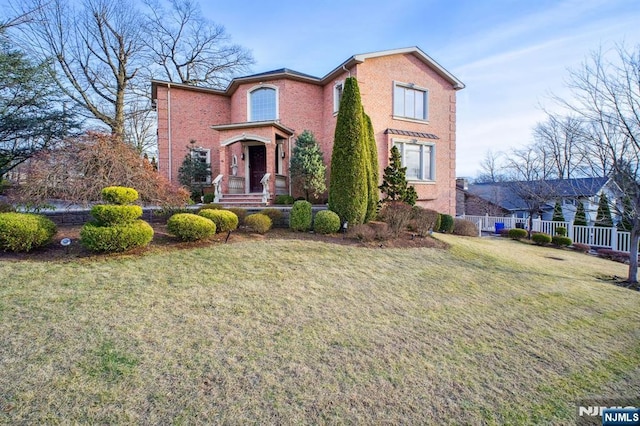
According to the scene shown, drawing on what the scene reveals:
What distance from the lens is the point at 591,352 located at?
3.92 meters

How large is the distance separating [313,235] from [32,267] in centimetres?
601

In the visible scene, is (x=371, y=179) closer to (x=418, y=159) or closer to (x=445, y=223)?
(x=445, y=223)

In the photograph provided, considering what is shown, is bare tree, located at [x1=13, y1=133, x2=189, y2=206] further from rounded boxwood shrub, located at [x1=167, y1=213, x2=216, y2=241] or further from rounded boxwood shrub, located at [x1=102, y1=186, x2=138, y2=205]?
rounded boxwood shrub, located at [x1=167, y1=213, x2=216, y2=241]

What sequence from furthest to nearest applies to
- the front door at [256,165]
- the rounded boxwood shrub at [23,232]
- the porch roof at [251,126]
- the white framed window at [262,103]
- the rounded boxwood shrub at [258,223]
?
the front door at [256,165]
the white framed window at [262,103]
the porch roof at [251,126]
the rounded boxwood shrub at [258,223]
the rounded boxwood shrub at [23,232]

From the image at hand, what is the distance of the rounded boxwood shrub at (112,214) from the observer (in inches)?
223

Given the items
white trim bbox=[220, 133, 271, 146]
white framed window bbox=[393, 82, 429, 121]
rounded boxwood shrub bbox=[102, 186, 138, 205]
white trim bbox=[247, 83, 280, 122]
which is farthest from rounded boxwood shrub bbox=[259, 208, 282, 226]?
white framed window bbox=[393, 82, 429, 121]

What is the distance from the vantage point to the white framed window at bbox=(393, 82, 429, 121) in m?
14.1

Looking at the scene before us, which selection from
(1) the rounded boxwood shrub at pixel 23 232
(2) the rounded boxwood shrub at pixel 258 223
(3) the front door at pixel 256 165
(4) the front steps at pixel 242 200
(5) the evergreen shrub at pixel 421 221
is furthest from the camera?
(3) the front door at pixel 256 165

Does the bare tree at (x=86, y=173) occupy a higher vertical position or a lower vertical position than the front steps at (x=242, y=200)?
higher

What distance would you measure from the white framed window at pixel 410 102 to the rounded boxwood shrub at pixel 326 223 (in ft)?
25.0

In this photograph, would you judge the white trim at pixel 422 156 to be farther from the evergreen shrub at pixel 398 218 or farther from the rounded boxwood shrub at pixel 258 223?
the rounded boxwood shrub at pixel 258 223

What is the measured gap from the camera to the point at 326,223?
8.84 metres

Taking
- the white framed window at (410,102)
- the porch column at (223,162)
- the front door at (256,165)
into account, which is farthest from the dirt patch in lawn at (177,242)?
the white framed window at (410,102)

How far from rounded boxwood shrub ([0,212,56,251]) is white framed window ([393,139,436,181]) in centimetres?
1262
